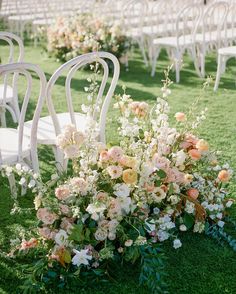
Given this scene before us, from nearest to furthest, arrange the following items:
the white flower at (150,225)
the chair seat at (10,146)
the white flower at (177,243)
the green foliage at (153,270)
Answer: the green foliage at (153,270), the white flower at (150,225), the white flower at (177,243), the chair seat at (10,146)

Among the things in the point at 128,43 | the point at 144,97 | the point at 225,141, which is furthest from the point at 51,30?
the point at 225,141

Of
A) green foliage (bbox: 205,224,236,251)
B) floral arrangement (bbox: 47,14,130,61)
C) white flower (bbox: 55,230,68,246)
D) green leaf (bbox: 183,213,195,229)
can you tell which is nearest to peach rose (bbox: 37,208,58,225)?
white flower (bbox: 55,230,68,246)

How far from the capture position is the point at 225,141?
486cm

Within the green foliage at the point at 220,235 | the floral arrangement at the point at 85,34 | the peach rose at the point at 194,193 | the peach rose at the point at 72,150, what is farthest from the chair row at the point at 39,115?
the floral arrangement at the point at 85,34

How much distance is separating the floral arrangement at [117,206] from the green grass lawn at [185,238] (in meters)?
0.08

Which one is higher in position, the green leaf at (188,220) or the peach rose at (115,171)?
the peach rose at (115,171)

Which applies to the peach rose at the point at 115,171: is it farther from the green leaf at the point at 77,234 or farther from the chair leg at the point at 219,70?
the chair leg at the point at 219,70

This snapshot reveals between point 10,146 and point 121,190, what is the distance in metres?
0.99

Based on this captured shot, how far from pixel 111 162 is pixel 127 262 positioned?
57 cm

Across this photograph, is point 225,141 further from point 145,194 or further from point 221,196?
point 145,194

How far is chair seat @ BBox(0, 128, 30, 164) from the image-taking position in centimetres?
332

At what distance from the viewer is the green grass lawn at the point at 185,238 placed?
2.76 metres

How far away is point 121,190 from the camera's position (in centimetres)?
281

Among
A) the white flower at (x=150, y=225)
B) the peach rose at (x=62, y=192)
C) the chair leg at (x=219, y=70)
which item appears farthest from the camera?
the chair leg at (x=219, y=70)
